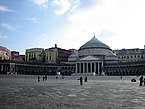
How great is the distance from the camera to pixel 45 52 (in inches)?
5851

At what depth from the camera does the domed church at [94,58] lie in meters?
128

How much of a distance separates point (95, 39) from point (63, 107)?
14029 cm

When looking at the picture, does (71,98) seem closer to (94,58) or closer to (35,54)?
(94,58)

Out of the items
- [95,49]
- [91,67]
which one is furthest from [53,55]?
[91,67]

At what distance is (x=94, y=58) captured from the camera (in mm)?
129250

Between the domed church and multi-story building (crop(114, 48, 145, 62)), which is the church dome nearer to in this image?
the domed church

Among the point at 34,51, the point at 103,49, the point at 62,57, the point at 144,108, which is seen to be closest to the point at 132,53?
the point at 103,49

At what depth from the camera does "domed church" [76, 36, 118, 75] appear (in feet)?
420

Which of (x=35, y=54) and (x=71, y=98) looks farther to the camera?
(x=35, y=54)

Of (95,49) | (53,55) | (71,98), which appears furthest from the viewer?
(53,55)

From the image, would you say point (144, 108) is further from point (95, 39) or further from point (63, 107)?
point (95, 39)

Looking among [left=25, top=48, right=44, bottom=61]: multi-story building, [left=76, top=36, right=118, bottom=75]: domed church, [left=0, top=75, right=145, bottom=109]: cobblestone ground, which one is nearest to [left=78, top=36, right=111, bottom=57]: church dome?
[left=76, top=36, right=118, bottom=75]: domed church

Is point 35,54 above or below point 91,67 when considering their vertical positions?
above

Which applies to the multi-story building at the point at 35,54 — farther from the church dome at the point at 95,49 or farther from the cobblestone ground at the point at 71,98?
the cobblestone ground at the point at 71,98
